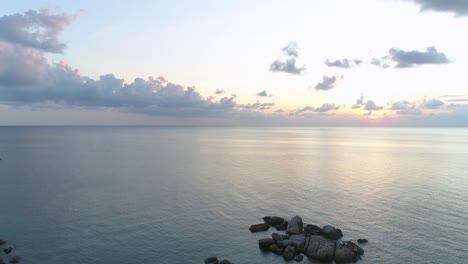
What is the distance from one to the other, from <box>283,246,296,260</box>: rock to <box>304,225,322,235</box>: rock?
729 centimetres

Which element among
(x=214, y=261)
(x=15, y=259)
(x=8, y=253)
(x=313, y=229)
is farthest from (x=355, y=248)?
(x=8, y=253)

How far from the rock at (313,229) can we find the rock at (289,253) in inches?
287

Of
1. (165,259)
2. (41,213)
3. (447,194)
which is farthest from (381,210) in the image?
(41,213)

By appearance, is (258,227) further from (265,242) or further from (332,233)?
(332,233)

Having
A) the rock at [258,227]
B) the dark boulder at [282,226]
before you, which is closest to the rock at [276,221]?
the dark boulder at [282,226]

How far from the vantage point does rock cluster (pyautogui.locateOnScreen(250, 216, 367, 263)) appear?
1762 inches

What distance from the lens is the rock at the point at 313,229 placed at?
52.0 meters

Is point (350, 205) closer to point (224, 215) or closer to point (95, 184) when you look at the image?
point (224, 215)

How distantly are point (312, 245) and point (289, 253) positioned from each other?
3.74 metres

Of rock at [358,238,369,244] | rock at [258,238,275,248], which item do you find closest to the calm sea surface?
rock at [258,238,275,248]

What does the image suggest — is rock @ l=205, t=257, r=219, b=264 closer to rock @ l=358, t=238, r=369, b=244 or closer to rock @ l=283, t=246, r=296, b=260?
rock @ l=283, t=246, r=296, b=260

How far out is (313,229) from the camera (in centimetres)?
5312

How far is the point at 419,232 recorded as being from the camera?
53375 mm

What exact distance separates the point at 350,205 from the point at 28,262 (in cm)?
5662
